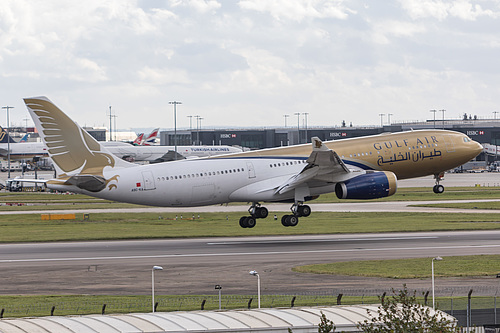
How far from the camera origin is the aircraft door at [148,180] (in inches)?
2359

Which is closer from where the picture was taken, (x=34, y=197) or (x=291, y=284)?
(x=291, y=284)

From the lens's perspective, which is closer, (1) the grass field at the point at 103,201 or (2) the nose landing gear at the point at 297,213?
(2) the nose landing gear at the point at 297,213

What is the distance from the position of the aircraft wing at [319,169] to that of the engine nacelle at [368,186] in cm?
120

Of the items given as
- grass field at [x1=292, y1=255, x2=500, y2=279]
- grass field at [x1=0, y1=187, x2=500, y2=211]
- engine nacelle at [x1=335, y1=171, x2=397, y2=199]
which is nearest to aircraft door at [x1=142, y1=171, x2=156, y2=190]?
grass field at [x1=292, y1=255, x2=500, y2=279]

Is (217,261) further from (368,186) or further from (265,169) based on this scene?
(368,186)

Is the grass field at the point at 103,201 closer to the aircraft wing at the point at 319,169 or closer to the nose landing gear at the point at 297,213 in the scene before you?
the nose landing gear at the point at 297,213

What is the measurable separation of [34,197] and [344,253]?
8322 cm

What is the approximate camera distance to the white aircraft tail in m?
56.6

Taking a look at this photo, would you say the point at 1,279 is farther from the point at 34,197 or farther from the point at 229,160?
the point at 34,197

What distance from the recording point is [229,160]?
6359 cm

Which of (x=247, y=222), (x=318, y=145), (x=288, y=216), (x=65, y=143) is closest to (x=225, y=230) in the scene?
(x=247, y=222)

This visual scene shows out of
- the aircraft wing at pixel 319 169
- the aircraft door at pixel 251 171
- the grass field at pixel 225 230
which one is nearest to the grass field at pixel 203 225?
the grass field at pixel 225 230

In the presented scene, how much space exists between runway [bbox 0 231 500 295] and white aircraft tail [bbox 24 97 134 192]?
579 cm

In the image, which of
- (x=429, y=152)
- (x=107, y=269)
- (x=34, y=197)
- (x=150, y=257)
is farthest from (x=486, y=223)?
(x=34, y=197)
